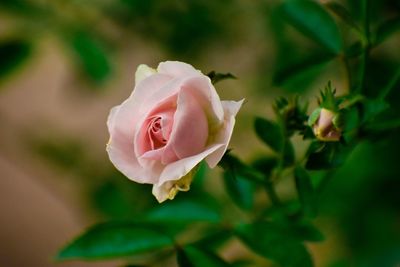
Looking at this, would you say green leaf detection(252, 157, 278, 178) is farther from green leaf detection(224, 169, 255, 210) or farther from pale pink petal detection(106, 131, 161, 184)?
pale pink petal detection(106, 131, 161, 184)

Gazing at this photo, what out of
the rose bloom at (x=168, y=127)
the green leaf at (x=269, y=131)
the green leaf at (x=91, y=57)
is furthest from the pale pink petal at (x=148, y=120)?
the green leaf at (x=91, y=57)

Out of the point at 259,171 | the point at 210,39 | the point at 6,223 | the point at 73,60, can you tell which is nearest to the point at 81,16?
the point at 73,60

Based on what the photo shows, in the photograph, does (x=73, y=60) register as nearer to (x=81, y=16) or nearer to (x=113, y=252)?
(x=81, y=16)

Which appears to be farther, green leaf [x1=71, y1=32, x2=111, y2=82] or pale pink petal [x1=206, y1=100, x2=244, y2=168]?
green leaf [x1=71, y1=32, x2=111, y2=82]

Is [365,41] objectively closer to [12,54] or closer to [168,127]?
[168,127]

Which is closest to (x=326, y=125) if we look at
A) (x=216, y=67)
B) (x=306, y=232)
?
(x=306, y=232)

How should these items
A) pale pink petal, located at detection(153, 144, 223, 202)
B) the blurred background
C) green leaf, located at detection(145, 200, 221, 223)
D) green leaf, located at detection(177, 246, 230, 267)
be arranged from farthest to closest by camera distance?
the blurred background < green leaf, located at detection(145, 200, 221, 223) < green leaf, located at detection(177, 246, 230, 267) < pale pink petal, located at detection(153, 144, 223, 202)

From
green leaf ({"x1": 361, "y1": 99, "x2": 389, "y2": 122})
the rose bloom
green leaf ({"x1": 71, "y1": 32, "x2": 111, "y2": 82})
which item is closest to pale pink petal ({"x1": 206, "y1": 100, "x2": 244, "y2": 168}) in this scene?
the rose bloom
